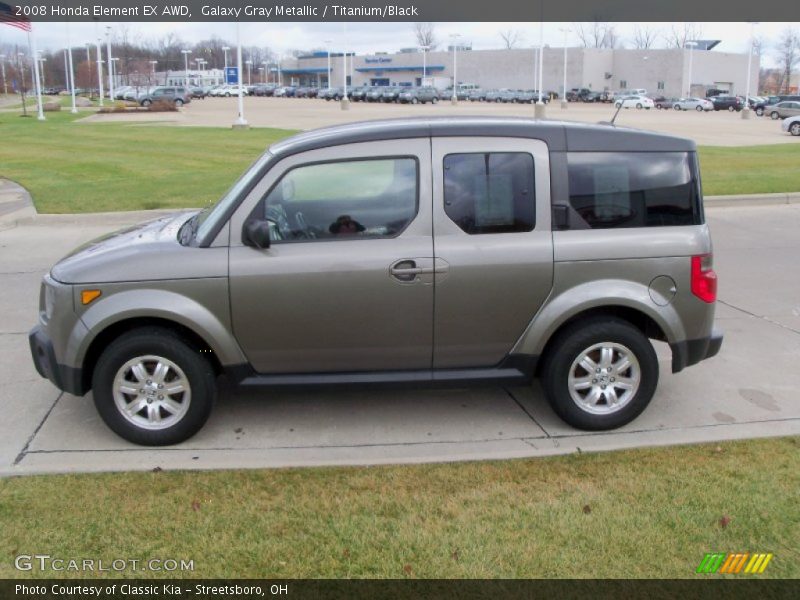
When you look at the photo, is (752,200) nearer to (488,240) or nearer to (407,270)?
(488,240)

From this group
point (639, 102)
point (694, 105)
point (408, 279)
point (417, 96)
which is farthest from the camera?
point (417, 96)

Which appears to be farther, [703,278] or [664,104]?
[664,104]

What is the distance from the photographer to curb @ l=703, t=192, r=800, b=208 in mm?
13219

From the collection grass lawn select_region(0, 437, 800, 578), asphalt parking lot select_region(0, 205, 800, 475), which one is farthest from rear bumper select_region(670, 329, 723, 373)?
grass lawn select_region(0, 437, 800, 578)

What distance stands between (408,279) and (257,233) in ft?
2.99

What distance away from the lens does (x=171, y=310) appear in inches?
174

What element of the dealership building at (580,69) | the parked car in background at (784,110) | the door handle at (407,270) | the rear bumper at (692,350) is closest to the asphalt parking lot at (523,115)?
the parked car in background at (784,110)

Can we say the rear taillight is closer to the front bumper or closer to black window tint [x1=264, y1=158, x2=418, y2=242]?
black window tint [x1=264, y1=158, x2=418, y2=242]

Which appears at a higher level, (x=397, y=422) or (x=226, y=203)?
(x=226, y=203)

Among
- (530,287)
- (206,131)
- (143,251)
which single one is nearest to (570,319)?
(530,287)

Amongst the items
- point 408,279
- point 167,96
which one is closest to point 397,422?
point 408,279

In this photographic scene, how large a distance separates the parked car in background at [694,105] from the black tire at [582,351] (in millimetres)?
74688

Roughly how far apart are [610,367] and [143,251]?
2903 millimetres
